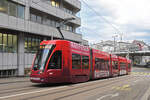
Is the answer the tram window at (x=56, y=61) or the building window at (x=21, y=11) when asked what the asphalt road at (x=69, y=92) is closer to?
the tram window at (x=56, y=61)

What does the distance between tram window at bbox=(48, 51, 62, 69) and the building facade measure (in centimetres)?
1104

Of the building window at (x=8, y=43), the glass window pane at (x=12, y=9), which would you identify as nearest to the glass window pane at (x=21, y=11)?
the glass window pane at (x=12, y=9)

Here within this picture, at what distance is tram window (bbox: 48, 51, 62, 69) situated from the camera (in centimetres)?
1109

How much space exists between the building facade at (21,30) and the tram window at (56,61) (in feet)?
36.2

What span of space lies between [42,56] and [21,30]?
12.3 m

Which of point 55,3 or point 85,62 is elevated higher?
point 55,3

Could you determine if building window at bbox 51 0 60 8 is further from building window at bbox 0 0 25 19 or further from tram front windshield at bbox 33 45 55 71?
tram front windshield at bbox 33 45 55 71

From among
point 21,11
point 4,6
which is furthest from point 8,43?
point 21,11

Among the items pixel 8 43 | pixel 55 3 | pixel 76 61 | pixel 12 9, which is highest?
pixel 55 3

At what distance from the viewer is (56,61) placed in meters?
11.5

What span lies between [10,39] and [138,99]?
18119 millimetres

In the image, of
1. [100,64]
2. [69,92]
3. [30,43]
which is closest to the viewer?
[69,92]

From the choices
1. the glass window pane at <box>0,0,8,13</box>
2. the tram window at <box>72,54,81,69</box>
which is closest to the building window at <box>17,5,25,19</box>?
the glass window pane at <box>0,0,8,13</box>

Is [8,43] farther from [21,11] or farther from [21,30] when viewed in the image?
[21,11]
